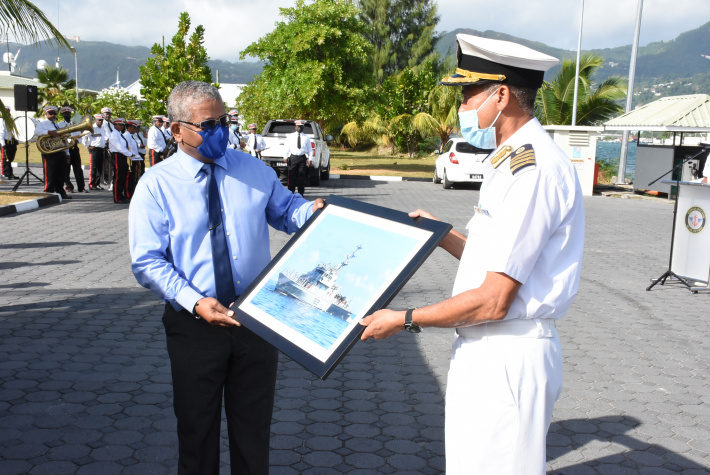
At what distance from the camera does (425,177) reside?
26.9 metres

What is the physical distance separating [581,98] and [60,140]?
22.3 meters

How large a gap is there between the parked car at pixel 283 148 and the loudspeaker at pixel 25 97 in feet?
20.2

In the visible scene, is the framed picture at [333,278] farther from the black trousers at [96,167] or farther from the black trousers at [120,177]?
the black trousers at [96,167]

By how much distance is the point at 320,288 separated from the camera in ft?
8.22

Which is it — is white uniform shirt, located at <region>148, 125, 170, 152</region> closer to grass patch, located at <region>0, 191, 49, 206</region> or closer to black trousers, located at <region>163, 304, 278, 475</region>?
grass patch, located at <region>0, 191, 49, 206</region>

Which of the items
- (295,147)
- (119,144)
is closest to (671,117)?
(295,147)

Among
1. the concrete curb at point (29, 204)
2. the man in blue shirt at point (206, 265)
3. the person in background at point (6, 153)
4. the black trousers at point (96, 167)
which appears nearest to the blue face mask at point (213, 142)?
the man in blue shirt at point (206, 265)

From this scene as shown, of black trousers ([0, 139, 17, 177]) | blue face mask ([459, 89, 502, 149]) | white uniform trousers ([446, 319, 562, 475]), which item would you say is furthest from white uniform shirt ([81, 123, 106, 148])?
white uniform trousers ([446, 319, 562, 475])

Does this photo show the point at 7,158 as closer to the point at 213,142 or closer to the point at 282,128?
the point at 282,128

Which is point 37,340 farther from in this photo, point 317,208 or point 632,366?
point 632,366

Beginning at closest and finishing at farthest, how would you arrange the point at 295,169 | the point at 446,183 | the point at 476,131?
the point at 476,131 < the point at 295,169 < the point at 446,183

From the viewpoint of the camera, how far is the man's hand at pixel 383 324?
7.27 ft

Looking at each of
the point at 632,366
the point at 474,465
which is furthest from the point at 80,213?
the point at 474,465

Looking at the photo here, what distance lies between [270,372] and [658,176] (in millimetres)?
21102
